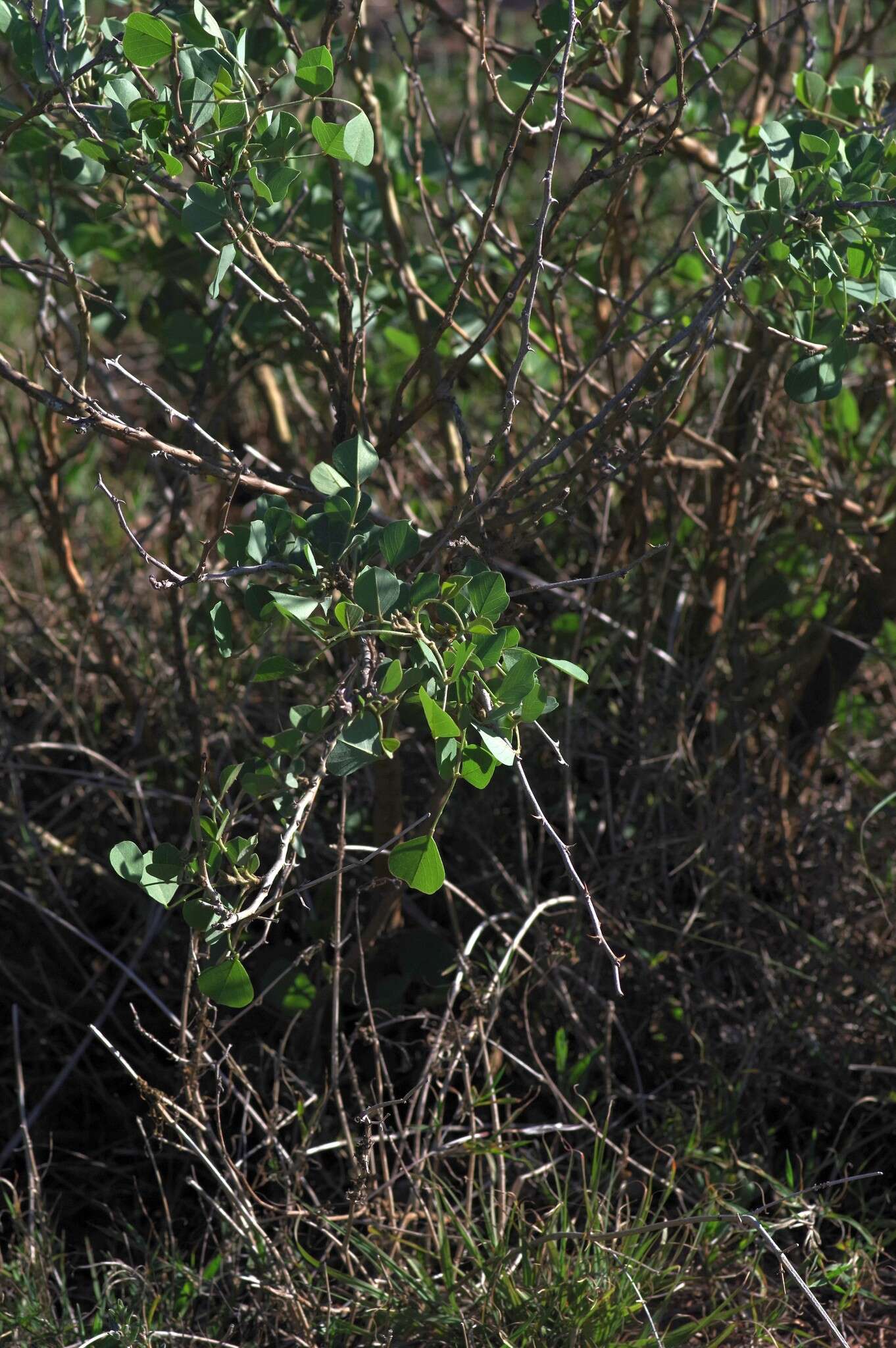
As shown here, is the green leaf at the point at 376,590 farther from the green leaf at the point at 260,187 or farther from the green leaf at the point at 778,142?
the green leaf at the point at 778,142

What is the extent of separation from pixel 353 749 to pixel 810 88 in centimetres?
108

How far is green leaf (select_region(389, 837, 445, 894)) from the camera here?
3.70 ft

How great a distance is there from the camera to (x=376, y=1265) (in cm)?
149

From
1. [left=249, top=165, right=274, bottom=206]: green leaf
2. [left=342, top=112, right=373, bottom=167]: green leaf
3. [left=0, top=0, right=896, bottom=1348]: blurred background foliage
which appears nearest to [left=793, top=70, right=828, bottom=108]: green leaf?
[left=0, top=0, right=896, bottom=1348]: blurred background foliage

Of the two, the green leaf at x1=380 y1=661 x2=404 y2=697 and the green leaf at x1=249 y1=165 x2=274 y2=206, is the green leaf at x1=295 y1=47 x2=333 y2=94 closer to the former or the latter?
the green leaf at x1=249 y1=165 x2=274 y2=206

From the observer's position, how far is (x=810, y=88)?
5.13 ft

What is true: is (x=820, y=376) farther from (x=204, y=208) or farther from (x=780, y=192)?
(x=204, y=208)

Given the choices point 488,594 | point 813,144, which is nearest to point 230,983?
point 488,594

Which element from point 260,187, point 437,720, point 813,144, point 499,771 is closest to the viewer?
point 437,720

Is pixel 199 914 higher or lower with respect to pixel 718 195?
lower

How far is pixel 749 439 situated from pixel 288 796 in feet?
3.48

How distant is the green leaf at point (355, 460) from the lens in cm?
119

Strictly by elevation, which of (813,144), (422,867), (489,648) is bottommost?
(422,867)

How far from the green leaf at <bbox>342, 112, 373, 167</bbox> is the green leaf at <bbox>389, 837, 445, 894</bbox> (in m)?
0.66
